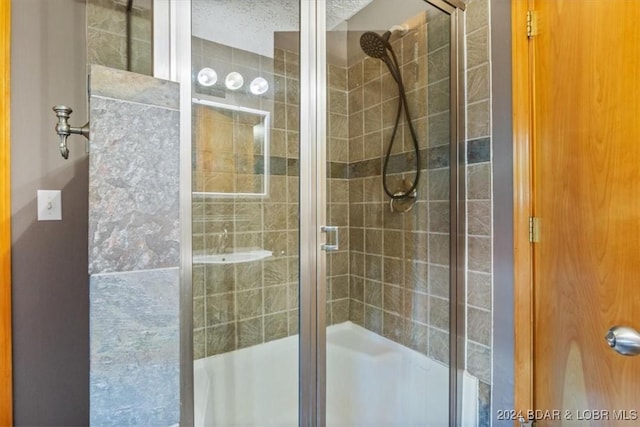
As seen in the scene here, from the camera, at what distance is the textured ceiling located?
1.24 meters

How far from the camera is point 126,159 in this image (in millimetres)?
720

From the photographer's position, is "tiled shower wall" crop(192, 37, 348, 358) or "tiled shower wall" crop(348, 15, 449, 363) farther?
"tiled shower wall" crop(348, 15, 449, 363)

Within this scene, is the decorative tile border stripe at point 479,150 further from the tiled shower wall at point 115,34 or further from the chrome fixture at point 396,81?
the tiled shower wall at point 115,34

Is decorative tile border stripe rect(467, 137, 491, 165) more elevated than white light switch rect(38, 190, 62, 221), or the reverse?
decorative tile border stripe rect(467, 137, 491, 165)

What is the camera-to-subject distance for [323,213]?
Answer: 124 cm

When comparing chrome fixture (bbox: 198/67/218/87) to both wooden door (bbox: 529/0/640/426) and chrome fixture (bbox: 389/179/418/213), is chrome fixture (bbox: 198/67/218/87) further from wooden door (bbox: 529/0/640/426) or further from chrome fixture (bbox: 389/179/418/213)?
wooden door (bbox: 529/0/640/426)

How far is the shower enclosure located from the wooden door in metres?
0.31

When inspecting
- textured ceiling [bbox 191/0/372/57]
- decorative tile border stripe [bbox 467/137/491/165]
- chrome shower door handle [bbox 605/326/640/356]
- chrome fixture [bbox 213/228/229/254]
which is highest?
textured ceiling [bbox 191/0/372/57]

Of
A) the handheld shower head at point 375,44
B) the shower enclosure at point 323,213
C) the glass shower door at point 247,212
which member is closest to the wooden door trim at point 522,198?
the shower enclosure at point 323,213

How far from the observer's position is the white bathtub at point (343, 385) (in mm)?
1305

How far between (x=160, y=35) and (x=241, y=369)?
4.75 ft

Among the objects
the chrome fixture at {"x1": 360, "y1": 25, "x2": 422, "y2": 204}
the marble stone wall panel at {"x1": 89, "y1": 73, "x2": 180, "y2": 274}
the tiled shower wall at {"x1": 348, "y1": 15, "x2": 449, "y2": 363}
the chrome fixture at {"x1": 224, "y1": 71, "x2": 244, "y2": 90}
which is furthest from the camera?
the chrome fixture at {"x1": 360, "y1": 25, "x2": 422, "y2": 204}

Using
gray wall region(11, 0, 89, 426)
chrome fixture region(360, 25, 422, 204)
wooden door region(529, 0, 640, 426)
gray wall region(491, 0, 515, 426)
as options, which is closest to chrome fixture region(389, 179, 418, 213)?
chrome fixture region(360, 25, 422, 204)

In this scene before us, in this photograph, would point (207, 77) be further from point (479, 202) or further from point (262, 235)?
point (479, 202)
